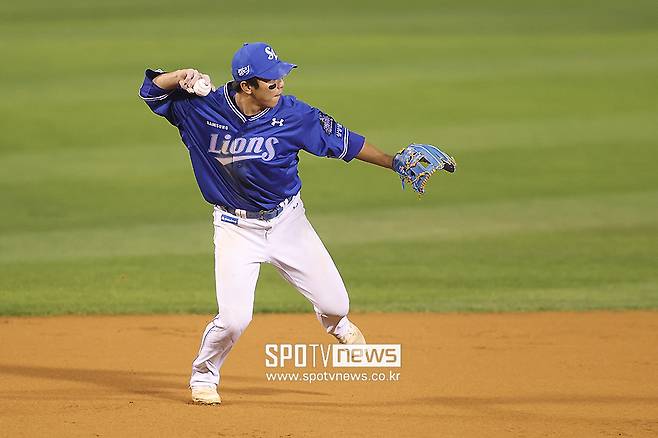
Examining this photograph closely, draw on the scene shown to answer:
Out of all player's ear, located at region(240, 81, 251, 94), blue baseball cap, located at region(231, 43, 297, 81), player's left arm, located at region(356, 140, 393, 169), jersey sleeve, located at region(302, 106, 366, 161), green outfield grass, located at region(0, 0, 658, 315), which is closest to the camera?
blue baseball cap, located at region(231, 43, 297, 81)

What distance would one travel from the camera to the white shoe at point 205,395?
6.97 m

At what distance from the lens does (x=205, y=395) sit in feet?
22.9

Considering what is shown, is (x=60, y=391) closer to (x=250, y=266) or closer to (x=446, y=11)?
(x=250, y=266)

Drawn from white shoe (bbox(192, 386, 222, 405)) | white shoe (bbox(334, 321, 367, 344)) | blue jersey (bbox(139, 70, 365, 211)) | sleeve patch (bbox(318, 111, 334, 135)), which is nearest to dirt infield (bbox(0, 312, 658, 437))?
white shoe (bbox(192, 386, 222, 405))

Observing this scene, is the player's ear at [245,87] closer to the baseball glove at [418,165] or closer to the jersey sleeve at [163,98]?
the jersey sleeve at [163,98]

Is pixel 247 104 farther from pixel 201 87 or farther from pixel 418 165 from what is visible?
pixel 418 165

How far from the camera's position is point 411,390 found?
24.7 ft

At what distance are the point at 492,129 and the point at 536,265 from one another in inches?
239

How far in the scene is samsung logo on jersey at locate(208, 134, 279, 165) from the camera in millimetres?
6785

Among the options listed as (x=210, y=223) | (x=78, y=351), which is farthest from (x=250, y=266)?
(x=210, y=223)

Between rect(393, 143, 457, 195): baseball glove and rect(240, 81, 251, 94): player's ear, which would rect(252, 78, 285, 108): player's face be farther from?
rect(393, 143, 457, 195): baseball glove

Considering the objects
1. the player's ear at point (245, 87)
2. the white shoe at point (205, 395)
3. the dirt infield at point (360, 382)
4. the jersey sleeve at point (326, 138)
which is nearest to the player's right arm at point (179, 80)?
the player's ear at point (245, 87)

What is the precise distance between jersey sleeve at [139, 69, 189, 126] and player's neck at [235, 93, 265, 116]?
310mm

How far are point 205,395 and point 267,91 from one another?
1.76m
